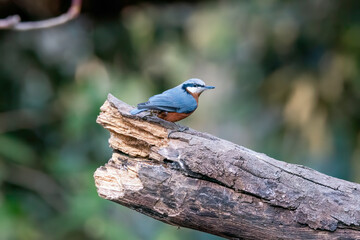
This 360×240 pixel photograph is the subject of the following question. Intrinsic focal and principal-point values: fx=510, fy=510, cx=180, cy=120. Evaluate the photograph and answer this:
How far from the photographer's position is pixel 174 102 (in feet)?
9.68

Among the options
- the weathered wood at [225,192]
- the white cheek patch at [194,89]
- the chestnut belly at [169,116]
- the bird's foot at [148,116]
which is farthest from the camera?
the white cheek patch at [194,89]

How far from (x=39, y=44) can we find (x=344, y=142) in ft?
14.3

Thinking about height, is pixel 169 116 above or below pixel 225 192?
above

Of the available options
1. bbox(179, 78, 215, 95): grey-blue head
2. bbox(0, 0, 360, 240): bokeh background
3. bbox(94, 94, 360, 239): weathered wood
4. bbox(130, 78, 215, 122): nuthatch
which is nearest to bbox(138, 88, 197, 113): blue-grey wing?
bbox(130, 78, 215, 122): nuthatch

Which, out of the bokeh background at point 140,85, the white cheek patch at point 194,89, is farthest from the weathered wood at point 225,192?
the bokeh background at point 140,85

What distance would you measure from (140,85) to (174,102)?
9.12 feet

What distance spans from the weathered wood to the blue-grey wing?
0.26m

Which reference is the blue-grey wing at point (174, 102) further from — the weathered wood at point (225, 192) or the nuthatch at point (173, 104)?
the weathered wood at point (225, 192)

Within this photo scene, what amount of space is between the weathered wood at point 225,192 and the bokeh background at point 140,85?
281cm

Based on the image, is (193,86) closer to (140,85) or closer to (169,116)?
(169,116)

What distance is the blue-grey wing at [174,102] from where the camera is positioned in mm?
2797

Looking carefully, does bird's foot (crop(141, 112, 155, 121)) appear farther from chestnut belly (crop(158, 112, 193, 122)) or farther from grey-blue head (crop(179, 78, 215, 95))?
grey-blue head (crop(179, 78, 215, 95))

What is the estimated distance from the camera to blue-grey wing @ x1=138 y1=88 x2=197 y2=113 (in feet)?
9.18

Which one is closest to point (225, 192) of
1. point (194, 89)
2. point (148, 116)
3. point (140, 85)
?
point (148, 116)
